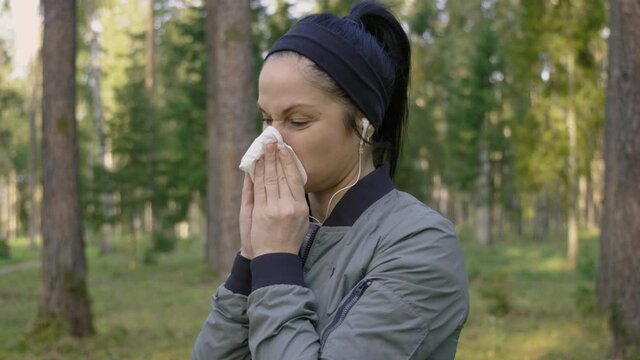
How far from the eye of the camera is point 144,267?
26844 millimetres

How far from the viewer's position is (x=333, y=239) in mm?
2020

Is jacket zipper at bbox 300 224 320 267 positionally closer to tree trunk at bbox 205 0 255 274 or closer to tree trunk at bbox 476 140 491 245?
tree trunk at bbox 205 0 255 274

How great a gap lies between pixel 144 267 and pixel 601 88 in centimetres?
1521

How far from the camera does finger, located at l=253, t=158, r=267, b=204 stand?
197 centimetres

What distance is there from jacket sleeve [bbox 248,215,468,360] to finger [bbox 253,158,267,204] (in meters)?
0.16

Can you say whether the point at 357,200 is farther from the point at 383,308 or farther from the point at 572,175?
the point at 572,175

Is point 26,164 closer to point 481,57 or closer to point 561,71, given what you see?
point 481,57

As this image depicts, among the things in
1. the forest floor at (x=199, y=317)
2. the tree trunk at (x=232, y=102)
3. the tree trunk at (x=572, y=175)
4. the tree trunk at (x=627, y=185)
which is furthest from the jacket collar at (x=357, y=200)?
the tree trunk at (x=572, y=175)

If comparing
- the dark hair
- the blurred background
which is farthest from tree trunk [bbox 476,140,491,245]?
the dark hair

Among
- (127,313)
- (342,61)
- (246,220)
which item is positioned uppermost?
(342,61)

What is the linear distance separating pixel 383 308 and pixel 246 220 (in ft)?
1.45

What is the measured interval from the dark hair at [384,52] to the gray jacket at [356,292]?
0.63ft

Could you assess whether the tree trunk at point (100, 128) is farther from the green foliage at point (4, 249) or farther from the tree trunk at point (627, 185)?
the tree trunk at point (627, 185)

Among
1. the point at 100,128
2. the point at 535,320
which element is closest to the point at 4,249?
the point at 100,128
